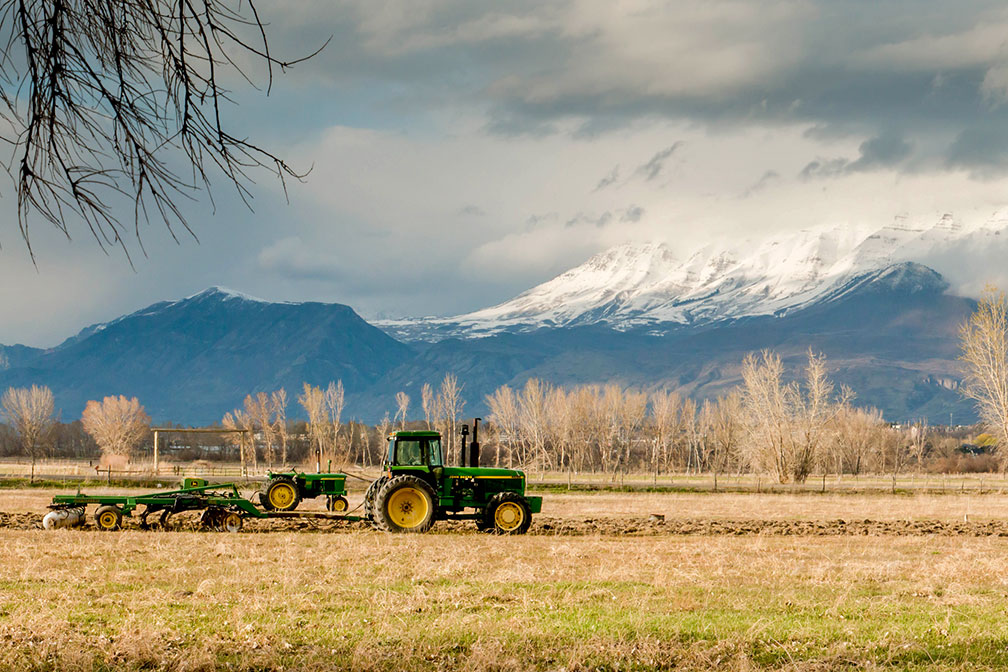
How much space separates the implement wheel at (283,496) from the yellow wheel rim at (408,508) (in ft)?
19.6

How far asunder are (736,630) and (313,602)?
5.01 meters

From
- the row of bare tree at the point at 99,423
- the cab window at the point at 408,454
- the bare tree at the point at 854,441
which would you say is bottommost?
the bare tree at the point at 854,441

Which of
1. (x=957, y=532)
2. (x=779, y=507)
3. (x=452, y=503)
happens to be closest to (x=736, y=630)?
(x=452, y=503)

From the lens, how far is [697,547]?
784 inches

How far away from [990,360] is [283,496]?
42038 millimetres

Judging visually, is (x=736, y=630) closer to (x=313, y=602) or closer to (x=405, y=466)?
(x=313, y=602)

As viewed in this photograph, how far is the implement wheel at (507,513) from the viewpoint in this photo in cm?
2358

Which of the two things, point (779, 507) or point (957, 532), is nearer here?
point (957, 532)

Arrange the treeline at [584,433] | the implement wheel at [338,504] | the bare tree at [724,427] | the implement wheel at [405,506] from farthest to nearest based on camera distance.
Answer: the bare tree at [724,427]
the treeline at [584,433]
the implement wheel at [338,504]
the implement wheel at [405,506]

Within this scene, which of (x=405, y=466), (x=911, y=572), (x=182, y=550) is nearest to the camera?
(x=911, y=572)

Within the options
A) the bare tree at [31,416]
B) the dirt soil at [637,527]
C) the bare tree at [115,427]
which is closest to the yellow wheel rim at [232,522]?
the dirt soil at [637,527]

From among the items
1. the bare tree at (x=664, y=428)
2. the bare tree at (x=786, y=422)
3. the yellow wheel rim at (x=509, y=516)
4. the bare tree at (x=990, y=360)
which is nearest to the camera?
the yellow wheel rim at (x=509, y=516)

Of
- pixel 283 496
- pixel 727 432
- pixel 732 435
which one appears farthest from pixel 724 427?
pixel 283 496

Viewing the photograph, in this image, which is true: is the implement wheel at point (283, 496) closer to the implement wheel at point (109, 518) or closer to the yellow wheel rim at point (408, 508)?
the implement wheel at point (109, 518)
